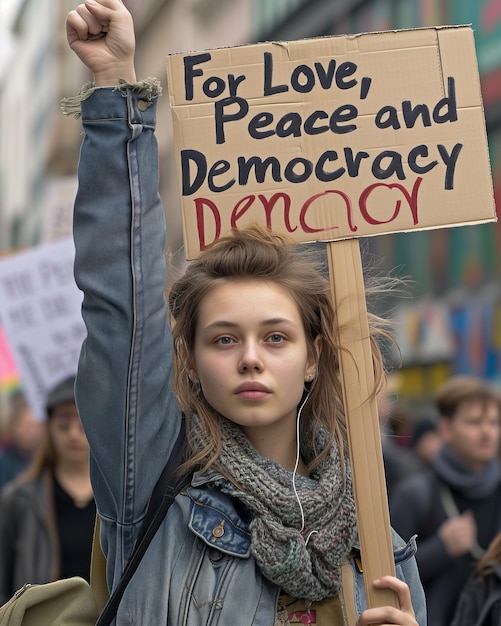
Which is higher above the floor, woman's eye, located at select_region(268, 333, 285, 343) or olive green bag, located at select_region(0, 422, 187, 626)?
woman's eye, located at select_region(268, 333, 285, 343)

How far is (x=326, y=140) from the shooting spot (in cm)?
287

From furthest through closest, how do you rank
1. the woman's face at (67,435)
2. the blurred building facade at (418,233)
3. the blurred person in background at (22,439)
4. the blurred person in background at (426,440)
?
the blurred building facade at (418,233)
the blurred person in background at (22,439)
the blurred person in background at (426,440)
the woman's face at (67,435)

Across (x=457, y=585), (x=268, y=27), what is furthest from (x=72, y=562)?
(x=268, y=27)

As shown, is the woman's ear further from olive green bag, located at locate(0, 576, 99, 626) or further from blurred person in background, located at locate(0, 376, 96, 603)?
blurred person in background, located at locate(0, 376, 96, 603)

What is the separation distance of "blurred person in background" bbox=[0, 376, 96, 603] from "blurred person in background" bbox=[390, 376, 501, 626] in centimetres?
128

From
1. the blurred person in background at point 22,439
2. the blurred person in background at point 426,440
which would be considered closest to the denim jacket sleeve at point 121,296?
the blurred person in background at point 426,440

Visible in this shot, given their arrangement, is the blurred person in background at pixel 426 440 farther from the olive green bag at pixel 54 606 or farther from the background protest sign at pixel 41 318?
the olive green bag at pixel 54 606

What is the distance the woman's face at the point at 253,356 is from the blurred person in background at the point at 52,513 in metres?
2.48

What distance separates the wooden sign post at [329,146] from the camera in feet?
Answer: 9.39

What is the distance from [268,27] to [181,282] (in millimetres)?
20715

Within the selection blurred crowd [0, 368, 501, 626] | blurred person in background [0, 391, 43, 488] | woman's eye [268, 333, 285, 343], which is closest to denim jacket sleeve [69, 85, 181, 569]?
woman's eye [268, 333, 285, 343]

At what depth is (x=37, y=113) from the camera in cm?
6147

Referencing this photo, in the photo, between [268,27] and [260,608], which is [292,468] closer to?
[260,608]

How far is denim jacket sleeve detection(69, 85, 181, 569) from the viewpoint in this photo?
2.54 metres
